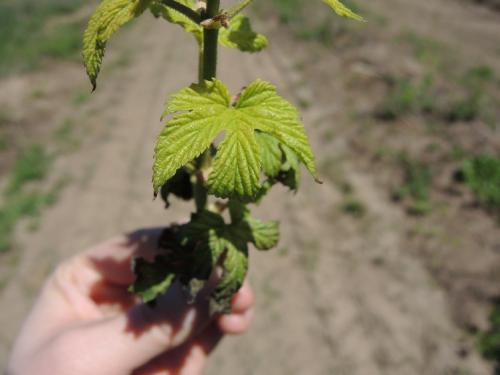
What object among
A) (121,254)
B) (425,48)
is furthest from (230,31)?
(425,48)

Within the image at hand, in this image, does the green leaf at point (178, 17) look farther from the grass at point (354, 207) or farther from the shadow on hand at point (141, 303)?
the grass at point (354, 207)

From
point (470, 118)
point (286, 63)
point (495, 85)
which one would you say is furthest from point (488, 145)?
point (286, 63)

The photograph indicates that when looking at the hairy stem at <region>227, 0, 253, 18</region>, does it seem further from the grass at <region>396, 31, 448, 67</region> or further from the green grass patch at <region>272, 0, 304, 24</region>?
the green grass patch at <region>272, 0, 304, 24</region>

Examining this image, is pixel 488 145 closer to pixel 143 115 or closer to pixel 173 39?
pixel 143 115

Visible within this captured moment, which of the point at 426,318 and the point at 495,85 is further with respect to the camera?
the point at 495,85

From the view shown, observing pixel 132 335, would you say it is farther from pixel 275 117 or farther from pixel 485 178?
pixel 485 178

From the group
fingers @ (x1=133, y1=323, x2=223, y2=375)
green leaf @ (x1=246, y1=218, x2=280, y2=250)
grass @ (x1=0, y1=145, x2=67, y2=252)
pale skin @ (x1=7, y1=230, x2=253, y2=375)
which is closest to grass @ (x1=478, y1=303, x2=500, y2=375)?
pale skin @ (x1=7, y1=230, x2=253, y2=375)
